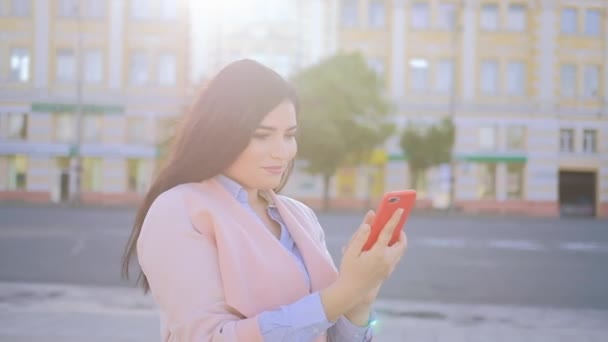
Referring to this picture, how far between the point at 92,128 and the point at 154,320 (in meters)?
17.4

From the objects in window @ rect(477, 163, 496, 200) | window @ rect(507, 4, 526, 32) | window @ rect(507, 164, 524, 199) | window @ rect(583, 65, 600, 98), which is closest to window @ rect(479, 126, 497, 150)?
window @ rect(477, 163, 496, 200)

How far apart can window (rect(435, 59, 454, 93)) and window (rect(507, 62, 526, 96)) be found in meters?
3.06

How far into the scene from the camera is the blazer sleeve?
1320mm

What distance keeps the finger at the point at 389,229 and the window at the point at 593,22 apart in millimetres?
18679

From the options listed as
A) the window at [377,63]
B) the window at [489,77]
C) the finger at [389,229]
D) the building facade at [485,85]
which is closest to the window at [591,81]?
the building facade at [485,85]

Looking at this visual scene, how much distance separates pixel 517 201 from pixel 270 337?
27368 mm

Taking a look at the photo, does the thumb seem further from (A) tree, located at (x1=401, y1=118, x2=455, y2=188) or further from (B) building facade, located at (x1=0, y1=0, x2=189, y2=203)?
(A) tree, located at (x1=401, y1=118, x2=455, y2=188)

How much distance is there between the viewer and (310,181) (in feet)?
99.3

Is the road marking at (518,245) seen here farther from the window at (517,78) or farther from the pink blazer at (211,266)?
the pink blazer at (211,266)

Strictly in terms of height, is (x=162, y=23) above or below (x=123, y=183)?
above

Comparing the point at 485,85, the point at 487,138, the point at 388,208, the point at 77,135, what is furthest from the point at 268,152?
the point at 485,85

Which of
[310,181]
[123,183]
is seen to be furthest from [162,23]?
[310,181]

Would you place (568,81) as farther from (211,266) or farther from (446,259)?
(211,266)

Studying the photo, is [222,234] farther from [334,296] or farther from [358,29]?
[358,29]
